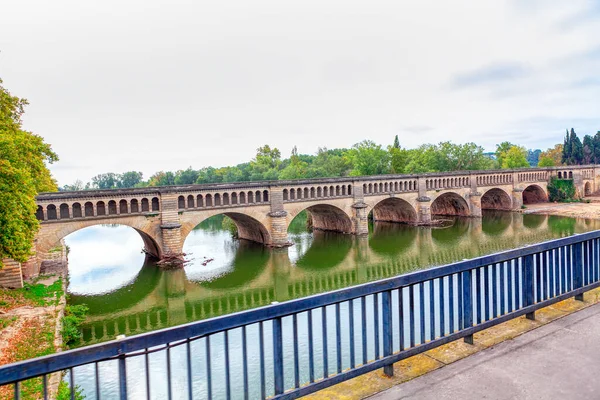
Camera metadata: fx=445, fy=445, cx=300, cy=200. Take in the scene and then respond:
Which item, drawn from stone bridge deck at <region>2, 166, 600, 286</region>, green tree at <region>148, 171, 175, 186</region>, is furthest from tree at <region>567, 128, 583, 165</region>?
green tree at <region>148, 171, 175, 186</region>

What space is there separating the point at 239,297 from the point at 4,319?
9.59 meters

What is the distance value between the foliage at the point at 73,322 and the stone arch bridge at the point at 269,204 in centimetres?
482

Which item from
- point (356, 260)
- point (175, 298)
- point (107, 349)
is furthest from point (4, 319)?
point (356, 260)

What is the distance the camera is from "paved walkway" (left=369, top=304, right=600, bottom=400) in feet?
12.1

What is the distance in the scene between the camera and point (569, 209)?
157ft

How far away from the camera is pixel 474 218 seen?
44875 mm

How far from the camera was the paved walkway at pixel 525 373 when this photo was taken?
3.69 metres

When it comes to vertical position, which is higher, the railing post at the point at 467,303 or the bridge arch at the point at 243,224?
the railing post at the point at 467,303

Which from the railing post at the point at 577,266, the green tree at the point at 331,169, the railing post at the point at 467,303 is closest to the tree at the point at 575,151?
the green tree at the point at 331,169

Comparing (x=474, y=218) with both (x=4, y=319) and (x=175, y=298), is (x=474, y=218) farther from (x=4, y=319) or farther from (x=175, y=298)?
(x=4, y=319)

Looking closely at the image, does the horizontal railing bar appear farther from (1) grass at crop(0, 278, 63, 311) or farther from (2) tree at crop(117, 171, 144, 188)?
(2) tree at crop(117, 171, 144, 188)

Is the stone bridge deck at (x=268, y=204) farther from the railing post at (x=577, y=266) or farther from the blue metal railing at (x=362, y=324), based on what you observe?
the railing post at (x=577, y=266)

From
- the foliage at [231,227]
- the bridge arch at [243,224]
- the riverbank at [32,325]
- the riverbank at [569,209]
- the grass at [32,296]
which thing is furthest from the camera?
the riverbank at [569,209]

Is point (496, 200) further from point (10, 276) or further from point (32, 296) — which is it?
point (10, 276)
